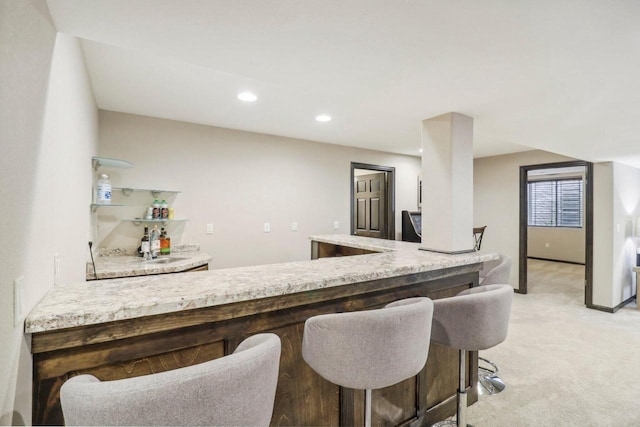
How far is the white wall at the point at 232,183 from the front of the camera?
316cm

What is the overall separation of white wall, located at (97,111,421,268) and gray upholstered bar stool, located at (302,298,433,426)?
2676 millimetres

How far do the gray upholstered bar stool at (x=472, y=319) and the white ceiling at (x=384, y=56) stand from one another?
1192 mm

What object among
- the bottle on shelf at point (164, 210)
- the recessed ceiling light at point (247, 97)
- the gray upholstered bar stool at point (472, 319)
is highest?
the recessed ceiling light at point (247, 97)

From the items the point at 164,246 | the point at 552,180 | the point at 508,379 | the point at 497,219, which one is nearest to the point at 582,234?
the point at 552,180

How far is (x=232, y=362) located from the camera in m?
0.74

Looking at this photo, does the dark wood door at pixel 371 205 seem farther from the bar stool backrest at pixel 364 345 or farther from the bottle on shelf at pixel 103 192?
the bar stool backrest at pixel 364 345

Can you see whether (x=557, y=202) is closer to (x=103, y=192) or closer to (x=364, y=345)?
(x=364, y=345)

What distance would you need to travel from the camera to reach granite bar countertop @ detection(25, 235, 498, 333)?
0.98 metres

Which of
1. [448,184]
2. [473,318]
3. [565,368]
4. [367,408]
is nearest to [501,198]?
[565,368]

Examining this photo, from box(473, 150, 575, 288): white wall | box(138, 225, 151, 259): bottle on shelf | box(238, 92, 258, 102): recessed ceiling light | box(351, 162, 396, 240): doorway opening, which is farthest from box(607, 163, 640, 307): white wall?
box(138, 225, 151, 259): bottle on shelf

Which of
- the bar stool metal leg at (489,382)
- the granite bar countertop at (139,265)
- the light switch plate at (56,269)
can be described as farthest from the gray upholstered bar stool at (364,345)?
the granite bar countertop at (139,265)

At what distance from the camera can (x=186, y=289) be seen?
48.0 inches

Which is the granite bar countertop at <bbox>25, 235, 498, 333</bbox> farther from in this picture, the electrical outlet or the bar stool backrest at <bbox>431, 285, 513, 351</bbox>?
the bar stool backrest at <bbox>431, 285, 513, 351</bbox>

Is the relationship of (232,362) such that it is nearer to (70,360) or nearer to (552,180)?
(70,360)
